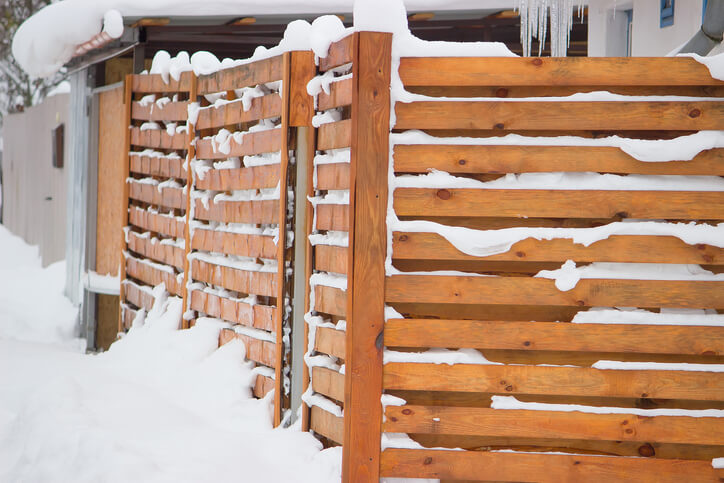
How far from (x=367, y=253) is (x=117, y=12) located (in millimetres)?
4731

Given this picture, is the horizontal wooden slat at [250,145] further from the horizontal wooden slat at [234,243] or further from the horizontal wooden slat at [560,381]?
the horizontal wooden slat at [560,381]

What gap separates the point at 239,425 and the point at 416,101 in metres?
2.08

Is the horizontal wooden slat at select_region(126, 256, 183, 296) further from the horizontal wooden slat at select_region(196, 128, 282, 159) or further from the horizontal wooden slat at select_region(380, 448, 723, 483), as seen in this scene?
the horizontal wooden slat at select_region(380, 448, 723, 483)

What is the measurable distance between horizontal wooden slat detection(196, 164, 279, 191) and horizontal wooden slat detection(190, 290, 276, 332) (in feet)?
2.26

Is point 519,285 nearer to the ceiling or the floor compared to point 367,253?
nearer to the floor

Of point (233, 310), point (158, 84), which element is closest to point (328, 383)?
point (233, 310)

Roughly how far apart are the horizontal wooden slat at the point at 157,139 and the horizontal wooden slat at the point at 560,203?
2934 millimetres

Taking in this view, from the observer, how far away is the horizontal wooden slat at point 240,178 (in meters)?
4.66

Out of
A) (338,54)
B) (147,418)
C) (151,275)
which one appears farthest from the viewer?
(151,275)

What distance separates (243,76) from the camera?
5.00 m

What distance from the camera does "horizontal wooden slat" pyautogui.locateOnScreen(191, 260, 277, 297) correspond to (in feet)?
15.3

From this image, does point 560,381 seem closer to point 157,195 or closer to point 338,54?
point 338,54

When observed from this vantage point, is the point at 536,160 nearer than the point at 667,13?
Yes

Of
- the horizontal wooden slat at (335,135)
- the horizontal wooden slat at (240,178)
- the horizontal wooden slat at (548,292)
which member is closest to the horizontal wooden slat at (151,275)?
the horizontal wooden slat at (240,178)
